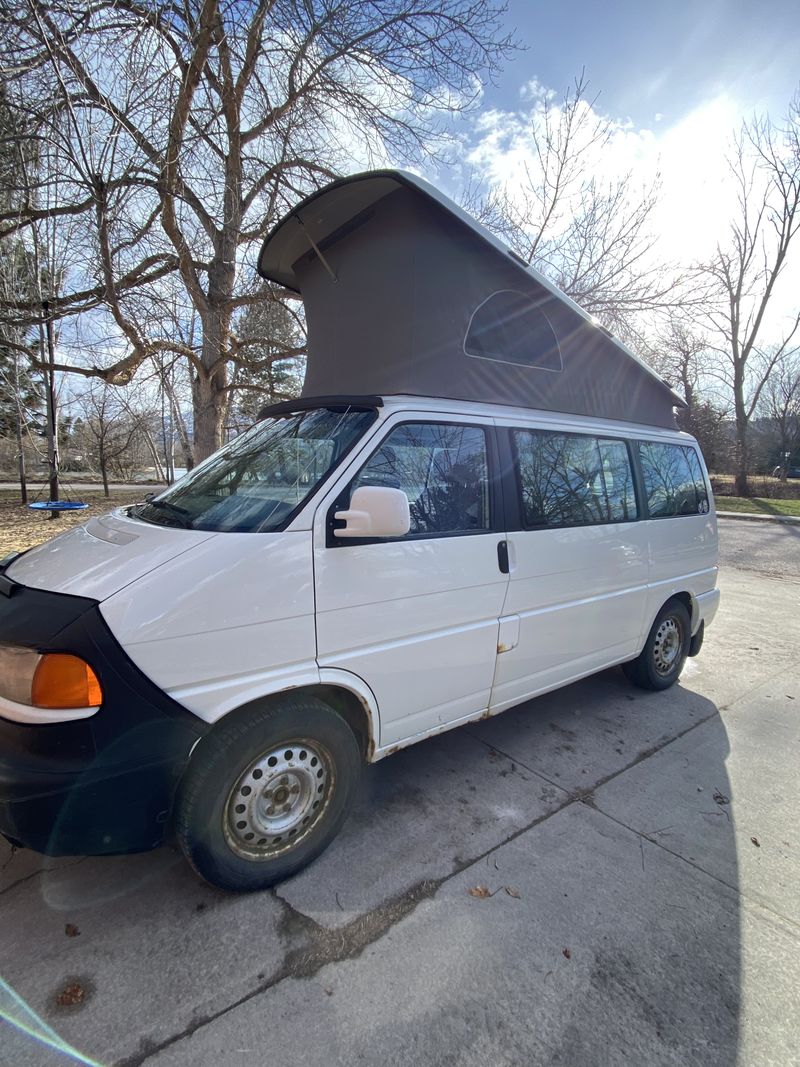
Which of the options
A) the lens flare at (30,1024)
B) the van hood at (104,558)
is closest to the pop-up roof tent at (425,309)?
the van hood at (104,558)

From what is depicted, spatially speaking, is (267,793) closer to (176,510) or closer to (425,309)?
(176,510)

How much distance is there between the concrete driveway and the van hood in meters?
1.34

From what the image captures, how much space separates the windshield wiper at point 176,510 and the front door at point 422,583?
60 centimetres

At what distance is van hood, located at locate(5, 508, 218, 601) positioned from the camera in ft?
6.55

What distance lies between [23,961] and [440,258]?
360 cm

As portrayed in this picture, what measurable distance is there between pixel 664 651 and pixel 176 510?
159 inches

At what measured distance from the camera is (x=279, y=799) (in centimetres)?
233

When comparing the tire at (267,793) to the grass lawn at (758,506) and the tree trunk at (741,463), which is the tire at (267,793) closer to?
the grass lawn at (758,506)

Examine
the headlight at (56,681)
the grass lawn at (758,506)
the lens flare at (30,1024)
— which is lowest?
the lens flare at (30,1024)

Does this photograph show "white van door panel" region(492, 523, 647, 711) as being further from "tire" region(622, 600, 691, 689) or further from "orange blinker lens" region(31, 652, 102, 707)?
"orange blinker lens" region(31, 652, 102, 707)

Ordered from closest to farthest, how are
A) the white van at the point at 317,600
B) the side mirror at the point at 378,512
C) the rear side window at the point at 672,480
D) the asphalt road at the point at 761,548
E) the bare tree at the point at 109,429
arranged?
the white van at the point at 317,600 → the side mirror at the point at 378,512 → the rear side window at the point at 672,480 → the asphalt road at the point at 761,548 → the bare tree at the point at 109,429

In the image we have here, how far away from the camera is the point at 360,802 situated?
2.94 metres

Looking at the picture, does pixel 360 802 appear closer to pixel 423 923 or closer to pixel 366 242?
pixel 423 923

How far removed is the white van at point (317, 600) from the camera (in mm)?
1871
